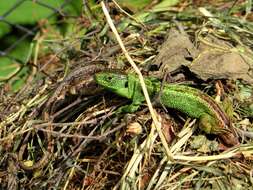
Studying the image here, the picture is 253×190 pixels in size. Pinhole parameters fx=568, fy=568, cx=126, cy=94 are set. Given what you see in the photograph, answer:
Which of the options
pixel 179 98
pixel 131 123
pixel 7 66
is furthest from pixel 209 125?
pixel 7 66

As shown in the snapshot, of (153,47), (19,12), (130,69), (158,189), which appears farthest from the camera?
(19,12)

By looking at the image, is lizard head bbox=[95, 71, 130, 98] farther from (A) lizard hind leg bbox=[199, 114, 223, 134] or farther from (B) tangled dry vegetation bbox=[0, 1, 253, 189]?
(A) lizard hind leg bbox=[199, 114, 223, 134]

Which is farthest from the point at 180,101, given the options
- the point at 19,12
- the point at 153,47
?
the point at 19,12

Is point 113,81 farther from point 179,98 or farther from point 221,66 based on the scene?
point 221,66

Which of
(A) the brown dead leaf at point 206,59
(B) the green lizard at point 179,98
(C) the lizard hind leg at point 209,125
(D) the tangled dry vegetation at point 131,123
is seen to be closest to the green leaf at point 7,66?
(D) the tangled dry vegetation at point 131,123

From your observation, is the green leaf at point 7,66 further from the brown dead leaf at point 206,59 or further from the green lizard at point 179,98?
the green lizard at point 179,98

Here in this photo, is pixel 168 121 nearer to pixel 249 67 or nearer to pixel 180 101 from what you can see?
pixel 180 101
